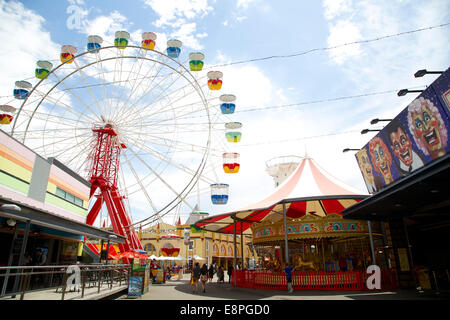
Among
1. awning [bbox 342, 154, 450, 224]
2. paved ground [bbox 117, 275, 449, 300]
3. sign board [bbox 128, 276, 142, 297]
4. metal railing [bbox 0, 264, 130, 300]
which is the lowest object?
paved ground [bbox 117, 275, 449, 300]

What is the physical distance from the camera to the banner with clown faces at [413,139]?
8531mm

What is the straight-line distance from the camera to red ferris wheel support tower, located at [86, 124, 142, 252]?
1991cm

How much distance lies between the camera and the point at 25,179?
1268cm

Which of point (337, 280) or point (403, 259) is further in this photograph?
point (403, 259)

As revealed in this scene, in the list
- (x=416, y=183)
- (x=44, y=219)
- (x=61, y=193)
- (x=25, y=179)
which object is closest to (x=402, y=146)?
(x=416, y=183)

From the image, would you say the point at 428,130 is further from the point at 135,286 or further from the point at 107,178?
the point at 107,178

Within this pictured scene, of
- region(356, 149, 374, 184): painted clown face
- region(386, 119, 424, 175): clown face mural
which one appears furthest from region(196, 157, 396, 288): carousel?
region(386, 119, 424, 175): clown face mural

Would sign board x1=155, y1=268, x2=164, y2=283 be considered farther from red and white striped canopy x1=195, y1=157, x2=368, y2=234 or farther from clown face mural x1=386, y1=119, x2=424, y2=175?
clown face mural x1=386, y1=119, x2=424, y2=175

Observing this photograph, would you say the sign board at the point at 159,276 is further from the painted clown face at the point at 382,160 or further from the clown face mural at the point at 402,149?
the clown face mural at the point at 402,149

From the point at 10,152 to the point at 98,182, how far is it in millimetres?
8345

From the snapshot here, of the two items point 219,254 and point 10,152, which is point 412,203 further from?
point 219,254

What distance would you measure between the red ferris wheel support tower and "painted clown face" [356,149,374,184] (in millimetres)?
14927

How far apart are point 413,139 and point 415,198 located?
1983mm

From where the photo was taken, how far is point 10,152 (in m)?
11.8
